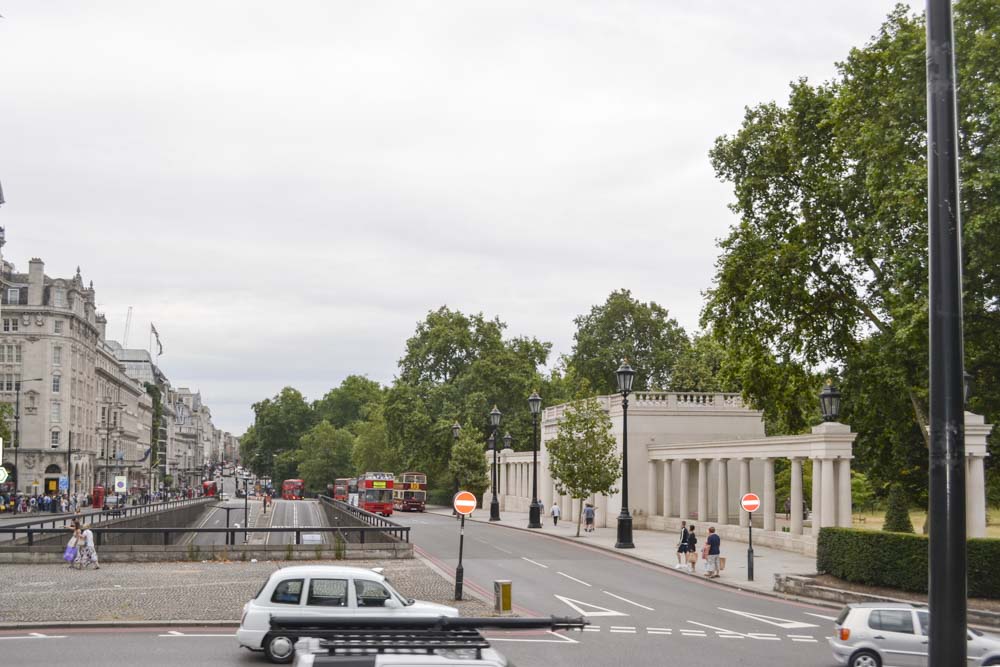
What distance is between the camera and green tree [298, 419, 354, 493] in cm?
15138

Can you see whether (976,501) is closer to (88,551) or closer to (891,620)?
(891,620)

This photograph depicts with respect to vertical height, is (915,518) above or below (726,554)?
below

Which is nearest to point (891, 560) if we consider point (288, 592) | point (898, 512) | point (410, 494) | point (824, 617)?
Answer: point (824, 617)

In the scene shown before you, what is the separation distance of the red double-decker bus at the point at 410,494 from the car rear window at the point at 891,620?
6949 centimetres

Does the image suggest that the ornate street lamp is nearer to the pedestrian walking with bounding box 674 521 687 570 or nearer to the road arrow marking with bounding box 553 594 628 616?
the pedestrian walking with bounding box 674 521 687 570

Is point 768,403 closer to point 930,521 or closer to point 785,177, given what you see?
point 785,177

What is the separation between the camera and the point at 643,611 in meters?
24.5

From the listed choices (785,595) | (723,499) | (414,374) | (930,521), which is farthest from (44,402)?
(930,521)

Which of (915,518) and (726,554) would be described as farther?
(915,518)

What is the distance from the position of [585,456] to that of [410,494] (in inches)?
1496

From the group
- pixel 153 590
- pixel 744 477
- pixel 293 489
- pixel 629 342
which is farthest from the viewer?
pixel 293 489

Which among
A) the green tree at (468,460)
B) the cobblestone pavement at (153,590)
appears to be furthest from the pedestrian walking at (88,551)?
the green tree at (468,460)

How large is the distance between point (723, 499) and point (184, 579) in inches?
1080

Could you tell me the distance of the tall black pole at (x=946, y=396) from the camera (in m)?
5.48
